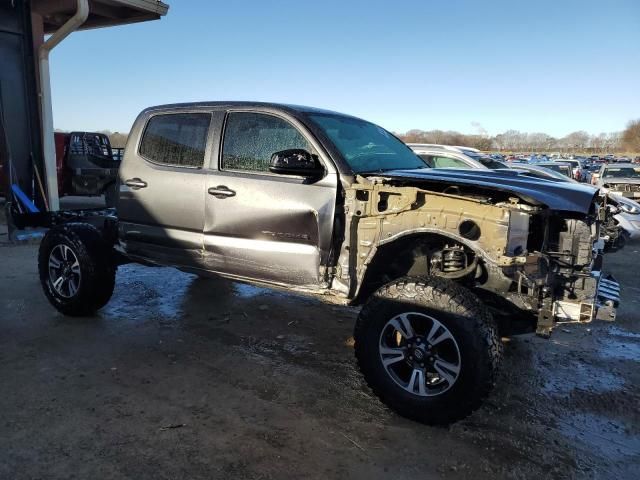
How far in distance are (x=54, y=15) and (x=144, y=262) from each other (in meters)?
7.49

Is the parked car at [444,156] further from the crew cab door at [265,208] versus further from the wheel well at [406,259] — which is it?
the wheel well at [406,259]

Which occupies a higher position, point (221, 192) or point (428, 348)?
point (221, 192)

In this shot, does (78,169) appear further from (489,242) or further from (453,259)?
(489,242)

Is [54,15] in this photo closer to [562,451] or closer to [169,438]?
[169,438]

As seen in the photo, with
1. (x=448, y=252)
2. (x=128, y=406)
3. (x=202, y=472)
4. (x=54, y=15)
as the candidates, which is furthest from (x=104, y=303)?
(x=54, y=15)

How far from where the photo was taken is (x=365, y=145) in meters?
4.20

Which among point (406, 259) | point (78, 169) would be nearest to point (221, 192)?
point (406, 259)

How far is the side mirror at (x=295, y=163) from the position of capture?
3.53 metres

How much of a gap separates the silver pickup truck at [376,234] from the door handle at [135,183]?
0.01m

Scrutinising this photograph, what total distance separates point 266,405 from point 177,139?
2433 millimetres

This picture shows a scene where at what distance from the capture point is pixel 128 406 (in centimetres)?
336

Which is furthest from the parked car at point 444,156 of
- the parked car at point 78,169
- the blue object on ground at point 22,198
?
the parked car at point 78,169

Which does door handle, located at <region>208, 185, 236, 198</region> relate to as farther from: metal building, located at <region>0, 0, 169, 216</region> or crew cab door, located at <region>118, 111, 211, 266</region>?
metal building, located at <region>0, 0, 169, 216</region>

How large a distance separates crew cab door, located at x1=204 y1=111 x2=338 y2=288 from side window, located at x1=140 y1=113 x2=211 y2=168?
0.26m
